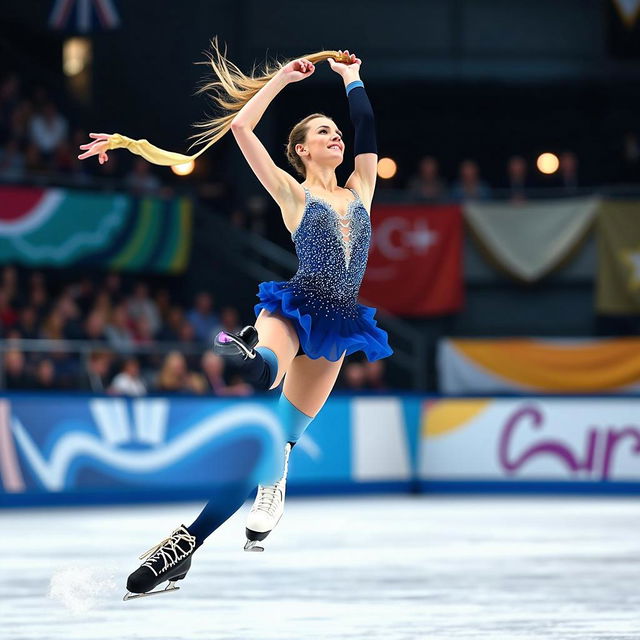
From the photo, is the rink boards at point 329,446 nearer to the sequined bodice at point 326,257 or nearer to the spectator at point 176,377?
the spectator at point 176,377

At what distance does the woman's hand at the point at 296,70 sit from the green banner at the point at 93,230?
34.5ft

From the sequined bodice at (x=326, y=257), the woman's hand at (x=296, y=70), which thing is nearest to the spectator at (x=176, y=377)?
the sequined bodice at (x=326, y=257)

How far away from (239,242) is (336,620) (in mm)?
12124

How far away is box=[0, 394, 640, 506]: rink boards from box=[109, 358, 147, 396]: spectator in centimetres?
30

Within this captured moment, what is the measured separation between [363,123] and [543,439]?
32.1 ft

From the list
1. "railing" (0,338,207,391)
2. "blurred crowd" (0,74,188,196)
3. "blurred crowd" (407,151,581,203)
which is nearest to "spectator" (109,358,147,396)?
"railing" (0,338,207,391)

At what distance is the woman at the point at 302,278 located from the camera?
4.95 meters

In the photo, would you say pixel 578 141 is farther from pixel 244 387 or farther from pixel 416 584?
pixel 416 584

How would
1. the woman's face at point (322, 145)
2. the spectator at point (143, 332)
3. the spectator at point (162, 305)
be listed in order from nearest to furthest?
the woman's face at point (322, 145)
the spectator at point (143, 332)
the spectator at point (162, 305)

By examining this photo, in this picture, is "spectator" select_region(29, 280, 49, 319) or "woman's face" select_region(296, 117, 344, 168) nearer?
"woman's face" select_region(296, 117, 344, 168)

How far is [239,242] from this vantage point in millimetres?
17750

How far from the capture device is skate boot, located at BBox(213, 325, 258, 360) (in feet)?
14.8

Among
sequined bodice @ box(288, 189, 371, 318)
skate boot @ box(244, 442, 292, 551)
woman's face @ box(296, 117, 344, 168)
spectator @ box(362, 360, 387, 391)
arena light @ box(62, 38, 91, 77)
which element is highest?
arena light @ box(62, 38, 91, 77)

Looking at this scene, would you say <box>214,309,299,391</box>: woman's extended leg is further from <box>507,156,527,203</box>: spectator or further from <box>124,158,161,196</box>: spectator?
<box>507,156,527,203</box>: spectator
